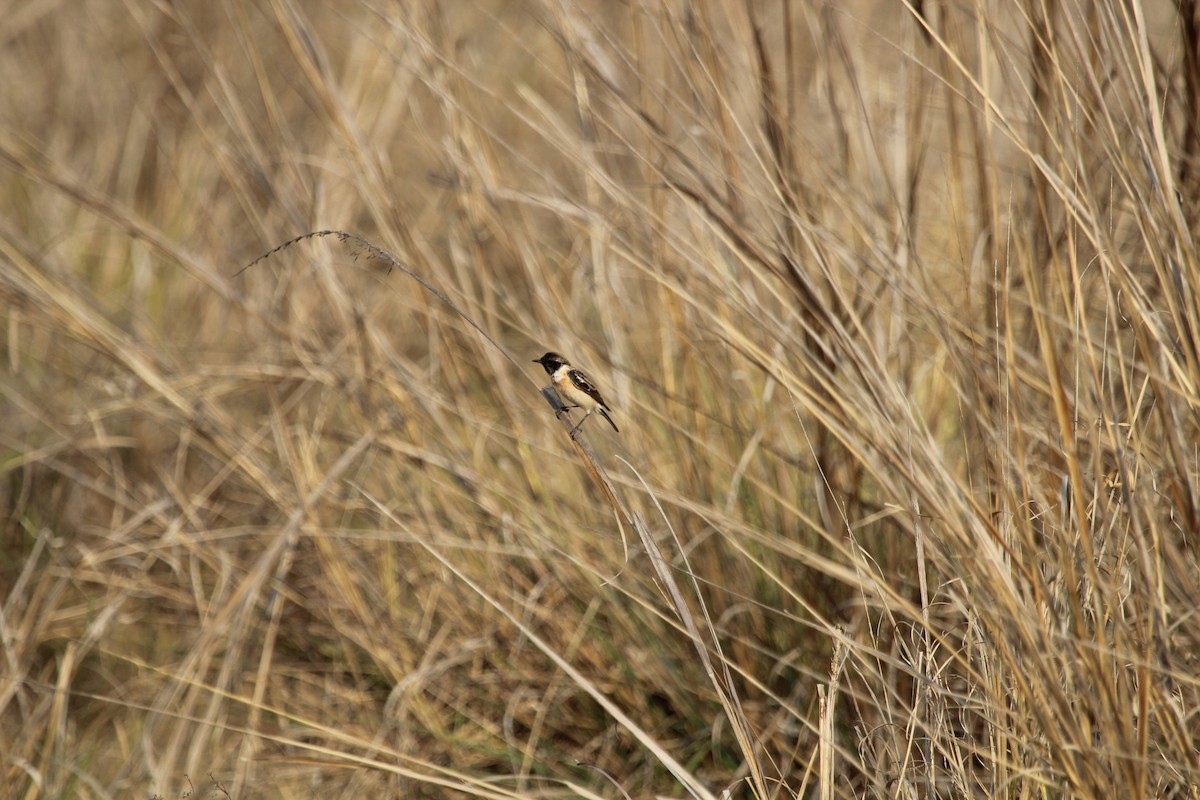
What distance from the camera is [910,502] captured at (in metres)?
1.77

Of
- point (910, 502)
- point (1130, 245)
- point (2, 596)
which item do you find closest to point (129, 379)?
point (2, 596)

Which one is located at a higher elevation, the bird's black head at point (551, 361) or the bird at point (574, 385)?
the bird's black head at point (551, 361)

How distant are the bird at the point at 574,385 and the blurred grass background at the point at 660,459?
0.09 m

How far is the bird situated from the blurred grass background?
0.09 metres

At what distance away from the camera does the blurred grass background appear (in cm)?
172


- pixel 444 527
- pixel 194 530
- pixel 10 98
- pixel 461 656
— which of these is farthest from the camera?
pixel 10 98

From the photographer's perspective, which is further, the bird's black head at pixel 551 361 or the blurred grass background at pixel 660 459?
the bird's black head at pixel 551 361

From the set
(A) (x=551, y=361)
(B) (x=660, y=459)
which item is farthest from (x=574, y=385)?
(B) (x=660, y=459)

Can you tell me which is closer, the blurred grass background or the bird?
the blurred grass background

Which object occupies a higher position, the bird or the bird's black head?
the bird's black head

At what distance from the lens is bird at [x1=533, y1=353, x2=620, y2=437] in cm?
253

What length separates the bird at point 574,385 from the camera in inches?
99.4

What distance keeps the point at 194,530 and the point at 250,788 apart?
890mm

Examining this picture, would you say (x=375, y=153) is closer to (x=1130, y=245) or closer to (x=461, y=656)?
(x=461, y=656)
